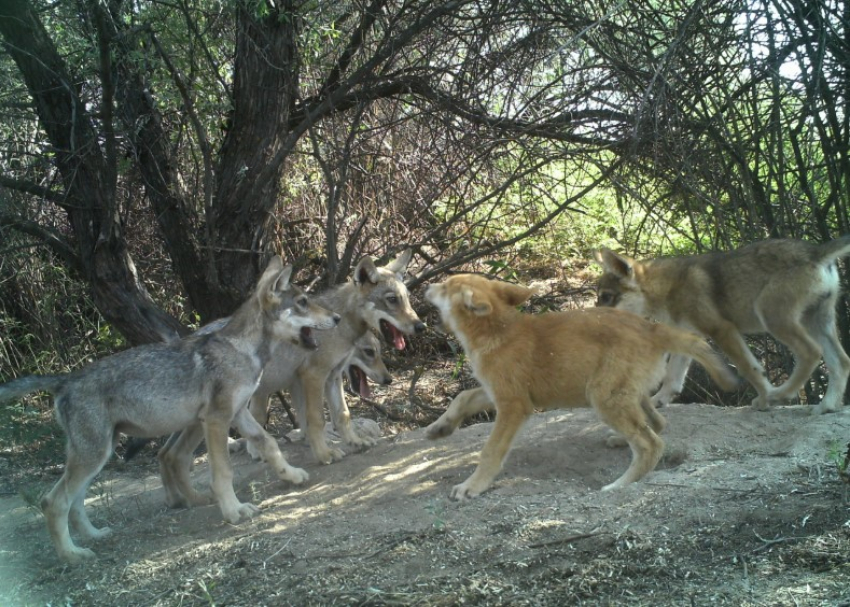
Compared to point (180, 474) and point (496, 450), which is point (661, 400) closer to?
point (496, 450)

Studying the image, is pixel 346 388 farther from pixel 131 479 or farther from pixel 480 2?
pixel 480 2

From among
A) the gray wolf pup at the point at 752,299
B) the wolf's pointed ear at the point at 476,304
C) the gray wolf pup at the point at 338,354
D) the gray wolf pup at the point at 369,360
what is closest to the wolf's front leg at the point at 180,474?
the gray wolf pup at the point at 338,354

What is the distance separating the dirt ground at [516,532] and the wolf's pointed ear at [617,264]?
4.94ft

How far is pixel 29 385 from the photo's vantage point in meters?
6.44

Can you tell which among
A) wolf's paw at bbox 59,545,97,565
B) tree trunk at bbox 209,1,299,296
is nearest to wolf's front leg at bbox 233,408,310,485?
wolf's paw at bbox 59,545,97,565

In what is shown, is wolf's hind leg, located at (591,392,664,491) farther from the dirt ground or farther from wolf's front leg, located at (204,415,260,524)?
wolf's front leg, located at (204,415,260,524)

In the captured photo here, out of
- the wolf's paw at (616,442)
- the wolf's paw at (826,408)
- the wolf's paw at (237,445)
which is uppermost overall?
the wolf's paw at (237,445)

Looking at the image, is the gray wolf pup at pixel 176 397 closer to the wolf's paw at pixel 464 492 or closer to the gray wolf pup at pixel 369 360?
the gray wolf pup at pixel 369 360

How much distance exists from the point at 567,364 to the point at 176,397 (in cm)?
304

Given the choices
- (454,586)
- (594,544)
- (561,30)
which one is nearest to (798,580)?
(594,544)

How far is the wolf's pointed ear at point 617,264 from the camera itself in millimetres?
8516

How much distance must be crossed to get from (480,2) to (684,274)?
3609mm

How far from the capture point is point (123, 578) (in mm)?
5562

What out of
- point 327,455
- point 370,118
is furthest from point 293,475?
point 370,118
